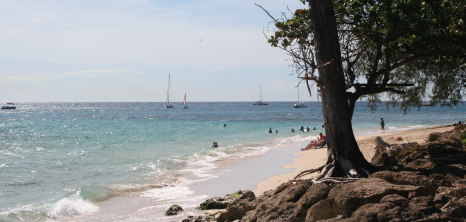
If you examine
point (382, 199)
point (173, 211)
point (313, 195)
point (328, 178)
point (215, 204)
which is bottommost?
point (173, 211)

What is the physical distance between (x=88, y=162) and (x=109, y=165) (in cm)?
187

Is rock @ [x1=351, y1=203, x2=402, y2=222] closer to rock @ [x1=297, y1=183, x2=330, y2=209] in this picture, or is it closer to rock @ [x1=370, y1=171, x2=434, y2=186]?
rock @ [x1=297, y1=183, x2=330, y2=209]

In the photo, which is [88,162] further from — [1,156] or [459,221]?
[459,221]

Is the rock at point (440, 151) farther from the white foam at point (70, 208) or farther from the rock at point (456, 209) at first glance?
the white foam at point (70, 208)

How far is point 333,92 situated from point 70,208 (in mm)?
8177

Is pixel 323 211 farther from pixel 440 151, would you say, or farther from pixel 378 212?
pixel 440 151

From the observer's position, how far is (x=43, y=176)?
15141 millimetres

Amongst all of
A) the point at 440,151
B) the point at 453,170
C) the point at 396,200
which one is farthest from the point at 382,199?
the point at 440,151

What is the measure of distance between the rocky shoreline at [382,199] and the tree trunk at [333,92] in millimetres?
954

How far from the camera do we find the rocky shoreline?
4195 mm

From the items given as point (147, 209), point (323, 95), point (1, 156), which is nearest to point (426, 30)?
point (323, 95)

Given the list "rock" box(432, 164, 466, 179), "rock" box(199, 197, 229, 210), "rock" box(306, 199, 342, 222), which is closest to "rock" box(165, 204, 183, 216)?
"rock" box(199, 197, 229, 210)

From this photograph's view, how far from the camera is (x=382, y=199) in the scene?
4.55m

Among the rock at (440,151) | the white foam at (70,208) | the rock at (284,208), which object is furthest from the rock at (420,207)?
the white foam at (70,208)
